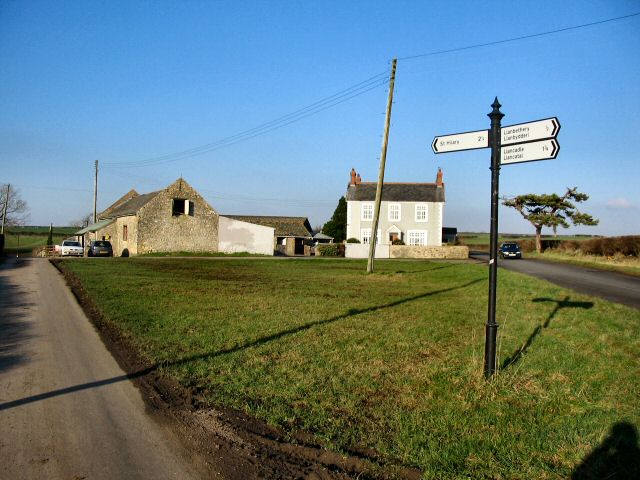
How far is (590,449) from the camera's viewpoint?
4262 millimetres

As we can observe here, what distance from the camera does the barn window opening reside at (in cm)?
4677

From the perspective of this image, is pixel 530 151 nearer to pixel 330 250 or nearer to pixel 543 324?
pixel 543 324

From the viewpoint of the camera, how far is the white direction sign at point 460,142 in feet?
21.1

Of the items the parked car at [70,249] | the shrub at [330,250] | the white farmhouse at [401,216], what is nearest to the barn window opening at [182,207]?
the parked car at [70,249]

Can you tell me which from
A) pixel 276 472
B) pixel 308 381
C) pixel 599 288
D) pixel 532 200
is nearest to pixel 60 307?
pixel 308 381

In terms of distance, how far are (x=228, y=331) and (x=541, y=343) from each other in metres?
5.21

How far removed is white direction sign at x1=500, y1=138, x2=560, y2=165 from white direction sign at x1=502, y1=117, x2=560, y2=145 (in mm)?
60

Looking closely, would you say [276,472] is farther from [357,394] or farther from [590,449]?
[590,449]

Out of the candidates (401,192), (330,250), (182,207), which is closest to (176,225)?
(182,207)

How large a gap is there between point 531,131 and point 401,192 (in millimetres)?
51756

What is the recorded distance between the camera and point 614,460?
13.4ft

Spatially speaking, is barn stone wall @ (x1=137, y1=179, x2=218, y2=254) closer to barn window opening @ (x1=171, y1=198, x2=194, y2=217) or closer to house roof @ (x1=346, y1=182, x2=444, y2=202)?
barn window opening @ (x1=171, y1=198, x2=194, y2=217)

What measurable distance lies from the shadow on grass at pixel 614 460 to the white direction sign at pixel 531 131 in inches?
123

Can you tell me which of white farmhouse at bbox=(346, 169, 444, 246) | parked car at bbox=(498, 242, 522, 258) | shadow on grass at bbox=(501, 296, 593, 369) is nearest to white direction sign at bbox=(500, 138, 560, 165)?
shadow on grass at bbox=(501, 296, 593, 369)
